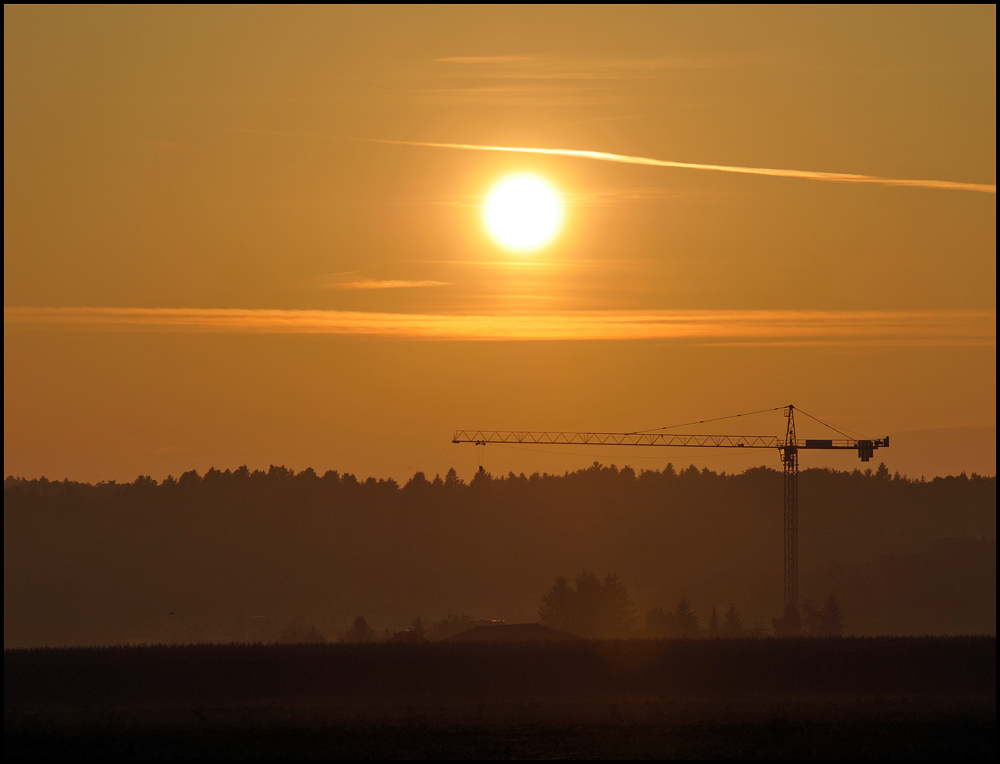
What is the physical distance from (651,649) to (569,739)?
4438 centimetres

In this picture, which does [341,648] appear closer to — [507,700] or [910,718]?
[507,700]

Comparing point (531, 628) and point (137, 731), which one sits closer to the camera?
point (137, 731)

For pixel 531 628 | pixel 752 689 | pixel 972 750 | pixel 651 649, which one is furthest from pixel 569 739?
pixel 531 628

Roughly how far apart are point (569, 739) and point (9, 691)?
127 feet

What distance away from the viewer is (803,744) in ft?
178

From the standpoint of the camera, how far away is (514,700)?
83000 millimetres

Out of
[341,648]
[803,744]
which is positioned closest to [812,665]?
[341,648]

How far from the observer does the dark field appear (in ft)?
181

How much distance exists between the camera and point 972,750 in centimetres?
5269

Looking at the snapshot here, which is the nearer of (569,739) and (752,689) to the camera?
(569,739)

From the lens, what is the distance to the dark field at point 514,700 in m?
55.0

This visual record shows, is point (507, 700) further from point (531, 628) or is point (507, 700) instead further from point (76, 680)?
point (531, 628)

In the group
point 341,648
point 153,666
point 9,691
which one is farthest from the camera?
point 341,648

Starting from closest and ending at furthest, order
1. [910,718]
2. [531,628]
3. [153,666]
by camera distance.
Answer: [910,718]
[153,666]
[531,628]
